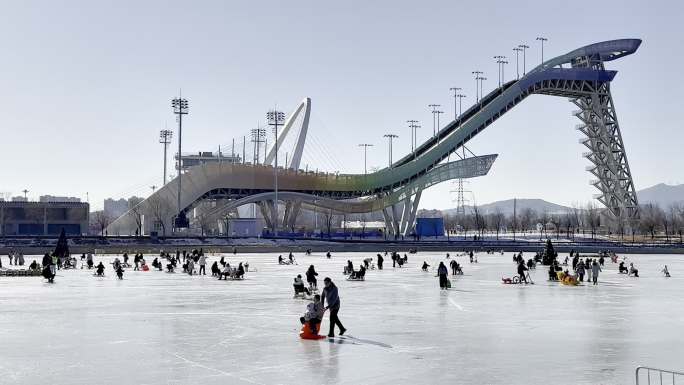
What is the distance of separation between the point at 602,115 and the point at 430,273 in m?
86.3

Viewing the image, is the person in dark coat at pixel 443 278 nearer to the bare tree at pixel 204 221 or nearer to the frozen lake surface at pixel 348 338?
the frozen lake surface at pixel 348 338

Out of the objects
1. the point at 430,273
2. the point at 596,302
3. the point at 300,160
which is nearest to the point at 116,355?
the point at 596,302

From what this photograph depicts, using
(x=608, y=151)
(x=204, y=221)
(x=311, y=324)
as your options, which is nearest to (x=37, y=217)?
(x=204, y=221)

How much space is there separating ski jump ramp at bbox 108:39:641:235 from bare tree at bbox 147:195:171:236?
0.14 meters

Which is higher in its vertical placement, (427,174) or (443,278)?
(427,174)

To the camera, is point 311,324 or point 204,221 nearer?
point 311,324

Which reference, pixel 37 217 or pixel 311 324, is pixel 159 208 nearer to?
pixel 37 217

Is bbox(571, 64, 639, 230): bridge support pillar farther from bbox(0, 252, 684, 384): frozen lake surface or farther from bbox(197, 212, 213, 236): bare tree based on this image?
bbox(0, 252, 684, 384): frozen lake surface

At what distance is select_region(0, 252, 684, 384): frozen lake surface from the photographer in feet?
50.2

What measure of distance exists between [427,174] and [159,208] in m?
38.7

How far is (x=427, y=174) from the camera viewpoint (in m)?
123

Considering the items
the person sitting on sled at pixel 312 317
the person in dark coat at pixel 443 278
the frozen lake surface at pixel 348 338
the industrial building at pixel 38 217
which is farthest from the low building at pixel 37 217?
the person sitting on sled at pixel 312 317

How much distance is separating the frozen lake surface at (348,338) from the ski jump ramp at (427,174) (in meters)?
84.1

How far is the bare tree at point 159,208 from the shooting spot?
115812 millimetres
